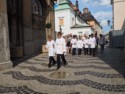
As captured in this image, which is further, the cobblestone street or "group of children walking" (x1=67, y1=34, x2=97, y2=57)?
"group of children walking" (x1=67, y1=34, x2=97, y2=57)

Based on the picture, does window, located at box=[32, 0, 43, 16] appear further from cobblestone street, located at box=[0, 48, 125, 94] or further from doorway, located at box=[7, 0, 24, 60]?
cobblestone street, located at box=[0, 48, 125, 94]

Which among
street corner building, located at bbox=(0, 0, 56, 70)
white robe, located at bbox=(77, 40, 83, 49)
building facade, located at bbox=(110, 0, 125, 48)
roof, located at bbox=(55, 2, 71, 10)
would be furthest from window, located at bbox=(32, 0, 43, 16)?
roof, located at bbox=(55, 2, 71, 10)

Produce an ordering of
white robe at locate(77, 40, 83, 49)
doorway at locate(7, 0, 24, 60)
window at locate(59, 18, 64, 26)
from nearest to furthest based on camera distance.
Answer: doorway at locate(7, 0, 24, 60), white robe at locate(77, 40, 83, 49), window at locate(59, 18, 64, 26)

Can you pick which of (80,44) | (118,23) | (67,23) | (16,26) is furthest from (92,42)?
(67,23)

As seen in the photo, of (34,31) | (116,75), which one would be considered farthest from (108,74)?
(34,31)

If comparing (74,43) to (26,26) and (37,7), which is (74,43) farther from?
(37,7)

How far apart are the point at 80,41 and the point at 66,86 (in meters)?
9.91

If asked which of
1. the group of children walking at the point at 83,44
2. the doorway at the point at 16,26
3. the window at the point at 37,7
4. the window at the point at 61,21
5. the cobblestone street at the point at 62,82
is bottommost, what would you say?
the cobblestone street at the point at 62,82

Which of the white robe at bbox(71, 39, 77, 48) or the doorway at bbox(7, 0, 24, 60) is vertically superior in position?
the doorway at bbox(7, 0, 24, 60)

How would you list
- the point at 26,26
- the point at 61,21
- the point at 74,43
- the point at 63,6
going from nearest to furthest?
the point at 74,43 < the point at 26,26 < the point at 61,21 < the point at 63,6

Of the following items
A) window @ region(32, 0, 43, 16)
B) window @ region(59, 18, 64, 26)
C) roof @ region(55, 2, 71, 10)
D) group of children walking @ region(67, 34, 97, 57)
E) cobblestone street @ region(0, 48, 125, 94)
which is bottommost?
cobblestone street @ region(0, 48, 125, 94)

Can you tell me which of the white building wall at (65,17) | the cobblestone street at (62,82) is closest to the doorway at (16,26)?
the cobblestone street at (62,82)

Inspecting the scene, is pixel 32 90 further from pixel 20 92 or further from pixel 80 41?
pixel 80 41

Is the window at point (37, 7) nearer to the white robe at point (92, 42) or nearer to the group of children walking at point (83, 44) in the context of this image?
the group of children walking at point (83, 44)
